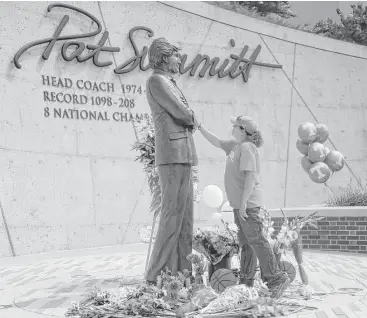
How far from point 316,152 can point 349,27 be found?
8306mm

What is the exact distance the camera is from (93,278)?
755cm

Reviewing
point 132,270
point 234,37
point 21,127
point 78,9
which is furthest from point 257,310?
point 234,37

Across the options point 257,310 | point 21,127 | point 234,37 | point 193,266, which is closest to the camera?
point 257,310

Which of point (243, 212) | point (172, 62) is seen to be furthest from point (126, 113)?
point (243, 212)

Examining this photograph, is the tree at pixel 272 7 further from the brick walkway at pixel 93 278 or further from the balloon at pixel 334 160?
the brick walkway at pixel 93 278

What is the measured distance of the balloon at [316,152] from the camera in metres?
12.7

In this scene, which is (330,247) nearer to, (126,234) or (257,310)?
(126,234)

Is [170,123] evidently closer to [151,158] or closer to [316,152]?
[151,158]


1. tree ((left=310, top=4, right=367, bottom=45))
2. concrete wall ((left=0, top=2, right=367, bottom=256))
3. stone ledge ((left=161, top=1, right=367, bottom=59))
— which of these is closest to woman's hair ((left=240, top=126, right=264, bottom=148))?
concrete wall ((left=0, top=2, right=367, bottom=256))

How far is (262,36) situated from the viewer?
14.8 m

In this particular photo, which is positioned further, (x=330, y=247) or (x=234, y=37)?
(x=234, y=37)

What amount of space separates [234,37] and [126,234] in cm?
546

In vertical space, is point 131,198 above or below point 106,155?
below

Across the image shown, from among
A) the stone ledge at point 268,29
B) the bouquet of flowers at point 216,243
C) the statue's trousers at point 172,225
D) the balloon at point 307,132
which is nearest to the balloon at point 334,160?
the balloon at point 307,132
